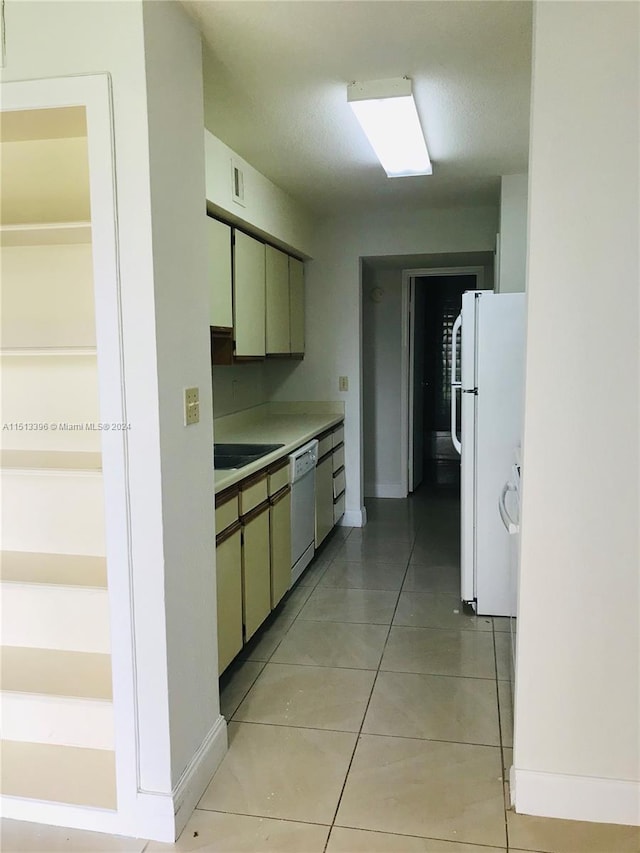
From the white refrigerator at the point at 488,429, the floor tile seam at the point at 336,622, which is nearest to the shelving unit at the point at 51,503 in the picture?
the floor tile seam at the point at 336,622

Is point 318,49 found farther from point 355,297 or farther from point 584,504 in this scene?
point 355,297

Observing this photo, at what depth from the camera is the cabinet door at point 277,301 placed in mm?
4164

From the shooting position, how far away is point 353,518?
5.27 meters

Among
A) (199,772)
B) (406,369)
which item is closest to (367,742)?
(199,772)

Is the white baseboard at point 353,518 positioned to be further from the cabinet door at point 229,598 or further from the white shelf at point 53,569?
the white shelf at point 53,569

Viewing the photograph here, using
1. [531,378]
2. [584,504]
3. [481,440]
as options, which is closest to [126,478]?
[531,378]

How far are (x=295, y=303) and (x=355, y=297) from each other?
0.50 metres

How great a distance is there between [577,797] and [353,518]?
3.30 m

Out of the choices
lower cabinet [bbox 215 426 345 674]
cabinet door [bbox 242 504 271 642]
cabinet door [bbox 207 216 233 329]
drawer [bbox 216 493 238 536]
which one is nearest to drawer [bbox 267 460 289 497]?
lower cabinet [bbox 215 426 345 674]

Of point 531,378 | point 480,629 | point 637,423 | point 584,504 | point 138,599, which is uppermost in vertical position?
point 531,378

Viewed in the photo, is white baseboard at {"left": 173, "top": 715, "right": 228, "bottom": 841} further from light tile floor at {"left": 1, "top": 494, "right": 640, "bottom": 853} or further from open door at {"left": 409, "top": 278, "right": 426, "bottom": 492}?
open door at {"left": 409, "top": 278, "right": 426, "bottom": 492}

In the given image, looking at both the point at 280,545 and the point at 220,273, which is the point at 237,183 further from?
the point at 280,545

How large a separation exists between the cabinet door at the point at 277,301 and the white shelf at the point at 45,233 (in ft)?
6.77

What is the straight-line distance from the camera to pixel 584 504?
1.96 meters
